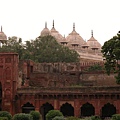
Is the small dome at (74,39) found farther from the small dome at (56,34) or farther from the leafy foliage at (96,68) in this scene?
the leafy foliage at (96,68)

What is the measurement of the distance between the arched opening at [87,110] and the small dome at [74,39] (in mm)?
27523

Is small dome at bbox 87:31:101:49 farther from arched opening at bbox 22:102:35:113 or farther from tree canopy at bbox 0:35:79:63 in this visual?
arched opening at bbox 22:102:35:113

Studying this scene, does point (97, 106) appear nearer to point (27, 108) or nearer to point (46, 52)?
point (27, 108)

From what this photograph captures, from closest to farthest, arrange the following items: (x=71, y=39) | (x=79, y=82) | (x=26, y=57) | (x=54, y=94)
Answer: (x=54, y=94) < (x=79, y=82) < (x=26, y=57) < (x=71, y=39)

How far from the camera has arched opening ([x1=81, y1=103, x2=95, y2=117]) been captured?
4116 cm

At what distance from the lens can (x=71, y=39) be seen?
6919cm

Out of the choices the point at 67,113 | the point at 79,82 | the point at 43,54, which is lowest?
the point at 67,113

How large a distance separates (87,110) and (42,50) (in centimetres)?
1508

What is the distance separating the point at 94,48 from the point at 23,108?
3268 centimetres

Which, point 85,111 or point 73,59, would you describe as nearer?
point 85,111

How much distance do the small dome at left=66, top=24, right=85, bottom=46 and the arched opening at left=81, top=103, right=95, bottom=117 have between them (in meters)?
27.5

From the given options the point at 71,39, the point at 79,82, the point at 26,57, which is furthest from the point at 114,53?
the point at 71,39

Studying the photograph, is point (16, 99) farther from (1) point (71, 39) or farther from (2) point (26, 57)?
(1) point (71, 39)

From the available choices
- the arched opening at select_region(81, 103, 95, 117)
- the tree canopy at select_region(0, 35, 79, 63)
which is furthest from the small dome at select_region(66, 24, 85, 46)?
the arched opening at select_region(81, 103, 95, 117)
